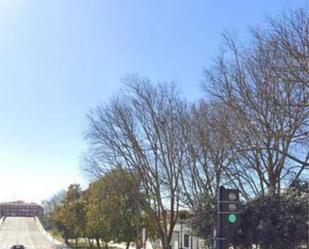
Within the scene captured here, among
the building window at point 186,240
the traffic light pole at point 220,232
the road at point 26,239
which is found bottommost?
the road at point 26,239

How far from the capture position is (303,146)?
26.9m

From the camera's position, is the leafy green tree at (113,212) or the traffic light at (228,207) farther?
the leafy green tree at (113,212)

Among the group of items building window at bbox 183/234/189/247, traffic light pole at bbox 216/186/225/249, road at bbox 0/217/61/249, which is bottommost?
road at bbox 0/217/61/249

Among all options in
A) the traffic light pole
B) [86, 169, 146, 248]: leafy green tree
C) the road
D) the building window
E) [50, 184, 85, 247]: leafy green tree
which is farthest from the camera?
the road

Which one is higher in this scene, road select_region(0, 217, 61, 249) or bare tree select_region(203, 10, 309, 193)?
bare tree select_region(203, 10, 309, 193)

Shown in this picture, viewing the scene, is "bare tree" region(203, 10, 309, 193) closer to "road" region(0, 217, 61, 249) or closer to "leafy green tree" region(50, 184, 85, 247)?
"leafy green tree" region(50, 184, 85, 247)

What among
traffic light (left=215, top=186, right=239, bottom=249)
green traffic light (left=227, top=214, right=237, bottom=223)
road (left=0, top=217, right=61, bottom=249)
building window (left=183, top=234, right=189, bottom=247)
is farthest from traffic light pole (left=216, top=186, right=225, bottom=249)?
road (left=0, top=217, right=61, bottom=249)

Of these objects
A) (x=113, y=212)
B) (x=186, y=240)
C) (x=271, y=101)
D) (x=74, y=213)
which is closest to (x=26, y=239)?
(x=74, y=213)

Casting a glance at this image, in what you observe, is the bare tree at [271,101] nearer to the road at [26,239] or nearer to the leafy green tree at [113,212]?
the leafy green tree at [113,212]

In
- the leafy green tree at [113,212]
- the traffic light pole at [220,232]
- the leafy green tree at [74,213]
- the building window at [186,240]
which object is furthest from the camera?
the leafy green tree at [74,213]

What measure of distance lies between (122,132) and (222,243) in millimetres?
27065

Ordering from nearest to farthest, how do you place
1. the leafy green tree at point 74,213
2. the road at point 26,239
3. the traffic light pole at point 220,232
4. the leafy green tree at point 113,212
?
the traffic light pole at point 220,232 < the leafy green tree at point 113,212 < the leafy green tree at point 74,213 < the road at point 26,239

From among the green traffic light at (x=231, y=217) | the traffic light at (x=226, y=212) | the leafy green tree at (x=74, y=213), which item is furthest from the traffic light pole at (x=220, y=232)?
the leafy green tree at (x=74, y=213)

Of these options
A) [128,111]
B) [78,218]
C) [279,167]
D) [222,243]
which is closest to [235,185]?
[279,167]
